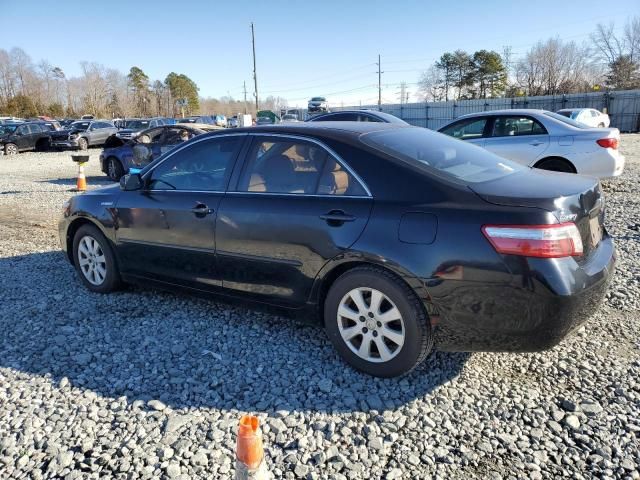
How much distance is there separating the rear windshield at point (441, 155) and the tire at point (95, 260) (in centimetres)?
279

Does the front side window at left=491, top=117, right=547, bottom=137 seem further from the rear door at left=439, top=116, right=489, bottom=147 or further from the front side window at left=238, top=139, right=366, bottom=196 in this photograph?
the front side window at left=238, top=139, right=366, bottom=196

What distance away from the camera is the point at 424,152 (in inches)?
132

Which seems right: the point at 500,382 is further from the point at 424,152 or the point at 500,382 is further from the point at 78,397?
the point at 78,397

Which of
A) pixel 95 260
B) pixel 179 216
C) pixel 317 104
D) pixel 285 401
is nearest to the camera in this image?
pixel 285 401

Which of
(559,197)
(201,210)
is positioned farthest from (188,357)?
(559,197)

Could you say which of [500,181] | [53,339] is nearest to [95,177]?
[53,339]

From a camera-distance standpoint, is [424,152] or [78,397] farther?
[424,152]

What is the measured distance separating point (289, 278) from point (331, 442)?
47.5 inches

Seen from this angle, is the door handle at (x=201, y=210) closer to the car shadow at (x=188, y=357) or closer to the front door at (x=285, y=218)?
the front door at (x=285, y=218)

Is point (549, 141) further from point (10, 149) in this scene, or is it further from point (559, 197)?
A: point (10, 149)

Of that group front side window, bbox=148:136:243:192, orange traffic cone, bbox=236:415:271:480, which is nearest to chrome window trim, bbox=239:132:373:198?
front side window, bbox=148:136:243:192

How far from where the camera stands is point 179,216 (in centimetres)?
405

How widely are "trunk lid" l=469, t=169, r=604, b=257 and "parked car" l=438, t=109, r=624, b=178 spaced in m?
5.32

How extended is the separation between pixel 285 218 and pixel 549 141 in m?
6.45
